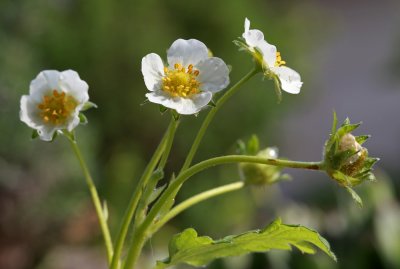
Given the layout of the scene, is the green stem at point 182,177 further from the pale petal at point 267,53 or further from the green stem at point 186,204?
the pale petal at point 267,53

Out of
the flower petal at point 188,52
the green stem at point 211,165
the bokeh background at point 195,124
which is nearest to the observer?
the green stem at point 211,165

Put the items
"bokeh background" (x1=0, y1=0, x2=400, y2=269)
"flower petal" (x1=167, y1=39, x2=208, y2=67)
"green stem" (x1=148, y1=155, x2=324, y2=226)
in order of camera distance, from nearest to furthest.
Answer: "green stem" (x1=148, y1=155, x2=324, y2=226) < "flower petal" (x1=167, y1=39, x2=208, y2=67) < "bokeh background" (x1=0, y1=0, x2=400, y2=269)

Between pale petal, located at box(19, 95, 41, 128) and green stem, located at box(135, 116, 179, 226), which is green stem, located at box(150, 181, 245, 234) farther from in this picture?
pale petal, located at box(19, 95, 41, 128)

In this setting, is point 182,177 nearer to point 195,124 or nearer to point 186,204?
point 186,204

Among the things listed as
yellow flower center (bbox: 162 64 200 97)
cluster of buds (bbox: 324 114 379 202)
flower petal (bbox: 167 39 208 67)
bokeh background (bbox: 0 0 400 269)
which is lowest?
cluster of buds (bbox: 324 114 379 202)

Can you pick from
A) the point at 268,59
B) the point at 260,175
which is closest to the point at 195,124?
the point at 260,175

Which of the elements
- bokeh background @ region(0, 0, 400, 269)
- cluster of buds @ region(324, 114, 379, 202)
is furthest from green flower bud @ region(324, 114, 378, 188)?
bokeh background @ region(0, 0, 400, 269)

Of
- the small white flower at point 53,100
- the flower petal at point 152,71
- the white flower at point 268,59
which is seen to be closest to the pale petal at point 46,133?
the small white flower at point 53,100
